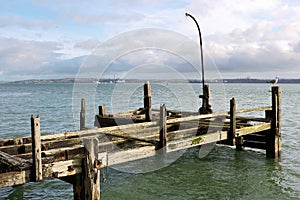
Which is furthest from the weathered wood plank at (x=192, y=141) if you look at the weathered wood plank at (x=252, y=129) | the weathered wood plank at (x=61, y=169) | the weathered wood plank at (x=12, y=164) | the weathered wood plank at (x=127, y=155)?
the weathered wood plank at (x=12, y=164)

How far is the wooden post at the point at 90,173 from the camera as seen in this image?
8289 mm

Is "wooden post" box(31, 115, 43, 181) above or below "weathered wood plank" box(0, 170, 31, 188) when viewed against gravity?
above

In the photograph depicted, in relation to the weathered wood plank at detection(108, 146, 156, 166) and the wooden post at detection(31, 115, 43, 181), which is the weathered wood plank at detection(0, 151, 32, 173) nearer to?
the wooden post at detection(31, 115, 43, 181)

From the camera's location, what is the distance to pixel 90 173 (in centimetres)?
835

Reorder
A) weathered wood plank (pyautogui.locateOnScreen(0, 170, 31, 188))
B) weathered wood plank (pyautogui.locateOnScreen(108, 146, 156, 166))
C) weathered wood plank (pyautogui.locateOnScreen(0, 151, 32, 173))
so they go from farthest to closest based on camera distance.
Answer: weathered wood plank (pyautogui.locateOnScreen(108, 146, 156, 166)), weathered wood plank (pyautogui.locateOnScreen(0, 151, 32, 173)), weathered wood plank (pyautogui.locateOnScreen(0, 170, 31, 188))

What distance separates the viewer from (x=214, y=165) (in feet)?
50.7

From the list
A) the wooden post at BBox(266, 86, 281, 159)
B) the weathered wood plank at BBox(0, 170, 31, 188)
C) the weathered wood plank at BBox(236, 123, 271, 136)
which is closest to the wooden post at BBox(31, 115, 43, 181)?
the weathered wood plank at BBox(0, 170, 31, 188)

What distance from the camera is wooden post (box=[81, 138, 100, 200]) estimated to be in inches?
326

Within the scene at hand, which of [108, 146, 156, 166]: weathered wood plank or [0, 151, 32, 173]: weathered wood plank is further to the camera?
[108, 146, 156, 166]: weathered wood plank

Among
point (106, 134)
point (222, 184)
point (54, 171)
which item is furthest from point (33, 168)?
point (222, 184)

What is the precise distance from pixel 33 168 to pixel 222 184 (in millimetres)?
7544

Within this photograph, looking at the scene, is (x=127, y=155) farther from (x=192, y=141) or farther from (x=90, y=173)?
(x=192, y=141)

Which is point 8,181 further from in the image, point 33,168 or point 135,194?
point 135,194

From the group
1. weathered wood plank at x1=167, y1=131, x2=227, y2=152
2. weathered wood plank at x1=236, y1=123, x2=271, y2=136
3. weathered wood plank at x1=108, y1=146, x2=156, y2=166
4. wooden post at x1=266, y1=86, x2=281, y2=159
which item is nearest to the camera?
weathered wood plank at x1=108, y1=146, x2=156, y2=166
